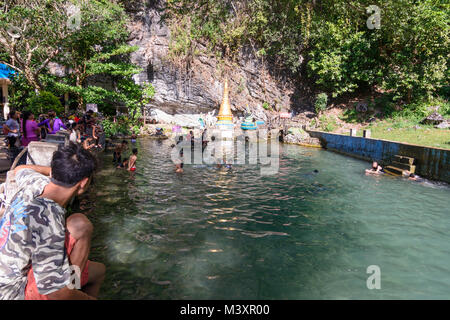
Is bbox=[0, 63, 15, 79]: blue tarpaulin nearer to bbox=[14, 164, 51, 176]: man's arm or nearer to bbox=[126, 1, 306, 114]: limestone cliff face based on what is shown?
bbox=[126, 1, 306, 114]: limestone cliff face

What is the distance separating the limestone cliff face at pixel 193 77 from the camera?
31.2m

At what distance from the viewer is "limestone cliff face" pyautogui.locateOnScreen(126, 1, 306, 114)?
103ft

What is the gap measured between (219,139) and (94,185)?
19827 millimetres

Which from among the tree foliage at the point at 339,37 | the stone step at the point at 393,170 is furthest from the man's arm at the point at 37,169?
the tree foliage at the point at 339,37

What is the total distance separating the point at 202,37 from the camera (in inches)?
1342

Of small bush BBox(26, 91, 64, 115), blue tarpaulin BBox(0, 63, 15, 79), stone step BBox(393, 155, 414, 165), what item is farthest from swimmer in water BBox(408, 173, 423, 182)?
blue tarpaulin BBox(0, 63, 15, 79)

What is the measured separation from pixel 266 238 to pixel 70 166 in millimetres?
4937

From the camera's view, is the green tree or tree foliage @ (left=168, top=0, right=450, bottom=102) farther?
tree foliage @ (left=168, top=0, right=450, bottom=102)

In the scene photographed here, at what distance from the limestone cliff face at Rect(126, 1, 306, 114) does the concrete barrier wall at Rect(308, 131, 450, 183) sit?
45.8 ft

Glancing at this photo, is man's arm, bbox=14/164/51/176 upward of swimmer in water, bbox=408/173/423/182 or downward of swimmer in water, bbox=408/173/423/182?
upward

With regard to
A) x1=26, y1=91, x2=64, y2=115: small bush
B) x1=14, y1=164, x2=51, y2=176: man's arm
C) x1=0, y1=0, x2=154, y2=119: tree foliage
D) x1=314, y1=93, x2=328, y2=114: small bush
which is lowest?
x1=14, y1=164, x2=51, y2=176: man's arm

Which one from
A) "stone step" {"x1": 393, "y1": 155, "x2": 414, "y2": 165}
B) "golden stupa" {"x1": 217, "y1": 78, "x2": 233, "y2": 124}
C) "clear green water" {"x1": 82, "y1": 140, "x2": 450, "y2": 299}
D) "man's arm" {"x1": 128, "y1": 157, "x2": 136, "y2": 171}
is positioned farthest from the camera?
"golden stupa" {"x1": 217, "y1": 78, "x2": 233, "y2": 124}

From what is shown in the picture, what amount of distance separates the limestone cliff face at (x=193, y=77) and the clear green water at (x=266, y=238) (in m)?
22.6

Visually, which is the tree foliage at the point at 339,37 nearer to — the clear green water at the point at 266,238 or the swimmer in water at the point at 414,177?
the swimmer in water at the point at 414,177
